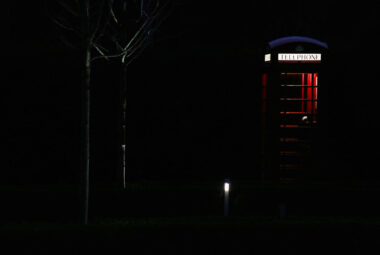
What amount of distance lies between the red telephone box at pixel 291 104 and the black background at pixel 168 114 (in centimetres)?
70

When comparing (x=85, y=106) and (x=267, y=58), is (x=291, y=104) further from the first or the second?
(x=85, y=106)

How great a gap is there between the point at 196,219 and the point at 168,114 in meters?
4.83

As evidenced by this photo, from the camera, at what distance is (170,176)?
14398 millimetres

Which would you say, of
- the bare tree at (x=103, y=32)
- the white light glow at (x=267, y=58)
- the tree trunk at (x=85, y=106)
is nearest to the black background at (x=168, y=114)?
the white light glow at (x=267, y=58)

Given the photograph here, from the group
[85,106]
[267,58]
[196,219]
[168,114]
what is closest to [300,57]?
[267,58]

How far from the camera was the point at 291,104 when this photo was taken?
13516mm

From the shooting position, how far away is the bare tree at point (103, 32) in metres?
8.82

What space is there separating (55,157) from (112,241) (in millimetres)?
7121

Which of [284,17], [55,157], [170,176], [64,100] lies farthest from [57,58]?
[284,17]

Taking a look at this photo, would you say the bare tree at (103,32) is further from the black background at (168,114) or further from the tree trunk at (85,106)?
the black background at (168,114)

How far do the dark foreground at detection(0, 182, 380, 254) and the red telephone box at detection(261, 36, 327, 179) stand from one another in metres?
0.82

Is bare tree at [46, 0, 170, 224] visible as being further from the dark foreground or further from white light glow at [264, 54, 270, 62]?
white light glow at [264, 54, 270, 62]

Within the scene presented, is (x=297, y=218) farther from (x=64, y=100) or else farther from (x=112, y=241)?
(x=64, y=100)

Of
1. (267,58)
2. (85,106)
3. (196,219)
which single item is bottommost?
(196,219)
